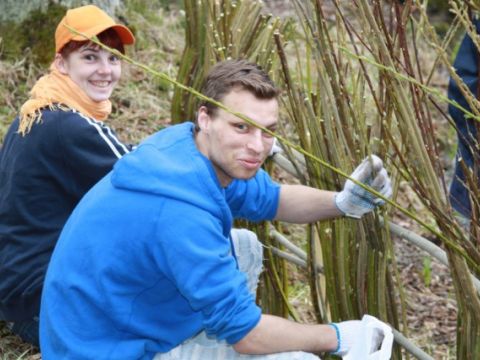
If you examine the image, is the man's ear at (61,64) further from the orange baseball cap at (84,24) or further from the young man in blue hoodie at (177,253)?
the young man in blue hoodie at (177,253)

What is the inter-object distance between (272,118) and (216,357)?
2.20ft

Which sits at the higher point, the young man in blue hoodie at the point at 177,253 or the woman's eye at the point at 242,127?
the woman's eye at the point at 242,127

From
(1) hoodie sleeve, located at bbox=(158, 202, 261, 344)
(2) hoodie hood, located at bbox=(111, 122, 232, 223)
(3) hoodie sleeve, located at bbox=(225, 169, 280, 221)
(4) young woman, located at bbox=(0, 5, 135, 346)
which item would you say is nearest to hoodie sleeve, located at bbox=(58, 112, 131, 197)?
(4) young woman, located at bbox=(0, 5, 135, 346)

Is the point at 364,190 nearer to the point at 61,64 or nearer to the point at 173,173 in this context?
the point at 173,173

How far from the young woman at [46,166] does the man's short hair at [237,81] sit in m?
0.77

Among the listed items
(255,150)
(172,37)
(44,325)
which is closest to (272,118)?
(255,150)

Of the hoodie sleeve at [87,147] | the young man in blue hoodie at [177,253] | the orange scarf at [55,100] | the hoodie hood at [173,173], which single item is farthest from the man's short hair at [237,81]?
the orange scarf at [55,100]

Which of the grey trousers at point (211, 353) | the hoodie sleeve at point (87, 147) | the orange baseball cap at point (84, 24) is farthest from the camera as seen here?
the orange baseball cap at point (84, 24)

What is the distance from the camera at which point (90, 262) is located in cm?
230

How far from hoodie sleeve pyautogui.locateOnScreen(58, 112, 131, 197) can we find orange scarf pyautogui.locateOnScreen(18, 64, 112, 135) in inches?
3.5

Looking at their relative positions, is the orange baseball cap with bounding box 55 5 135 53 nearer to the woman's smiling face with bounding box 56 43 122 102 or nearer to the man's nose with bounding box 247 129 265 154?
the woman's smiling face with bounding box 56 43 122 102

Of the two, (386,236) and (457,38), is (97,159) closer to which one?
(386,236)

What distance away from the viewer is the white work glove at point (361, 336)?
2334mm

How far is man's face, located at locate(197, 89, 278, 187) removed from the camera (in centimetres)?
225
